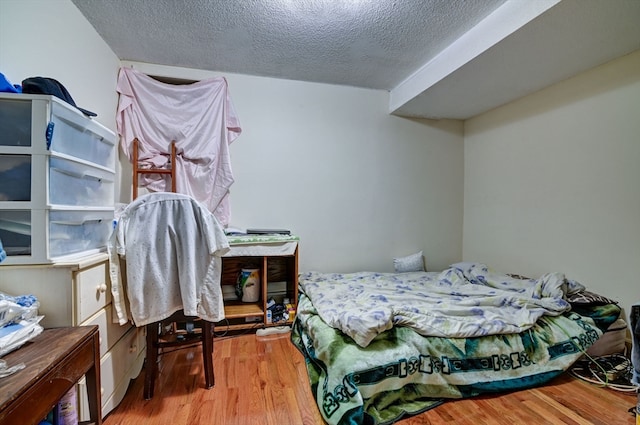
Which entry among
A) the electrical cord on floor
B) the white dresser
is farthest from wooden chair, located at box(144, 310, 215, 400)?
the electrical cord on floor

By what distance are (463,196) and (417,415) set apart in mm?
2612

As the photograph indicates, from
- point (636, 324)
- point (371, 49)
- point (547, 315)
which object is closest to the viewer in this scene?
point (636, 324)

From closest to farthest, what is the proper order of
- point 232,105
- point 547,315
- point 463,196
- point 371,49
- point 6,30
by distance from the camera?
point 6,30 → point 547,315 → point 371,49 → point 232,105 → point 463,196

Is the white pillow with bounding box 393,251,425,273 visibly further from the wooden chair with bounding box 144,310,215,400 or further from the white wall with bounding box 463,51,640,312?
the wooden chair with bounding box 144,310,215,400

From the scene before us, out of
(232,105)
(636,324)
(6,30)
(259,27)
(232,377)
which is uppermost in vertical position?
(259,27)

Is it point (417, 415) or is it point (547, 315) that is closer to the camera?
point (417, 415)

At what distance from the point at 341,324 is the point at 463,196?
8.23ft

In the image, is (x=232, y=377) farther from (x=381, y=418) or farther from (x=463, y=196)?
(x=463, y=196)

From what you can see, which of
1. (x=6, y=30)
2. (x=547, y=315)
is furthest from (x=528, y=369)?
(x=6, y=30)

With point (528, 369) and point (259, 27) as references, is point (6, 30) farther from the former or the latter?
point (528, 369)

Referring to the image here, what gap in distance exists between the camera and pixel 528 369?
5.36ft

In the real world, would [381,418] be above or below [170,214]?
below

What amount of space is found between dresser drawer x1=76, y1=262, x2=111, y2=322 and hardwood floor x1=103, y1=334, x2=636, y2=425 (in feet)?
1.90

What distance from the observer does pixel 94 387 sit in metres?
1.07
